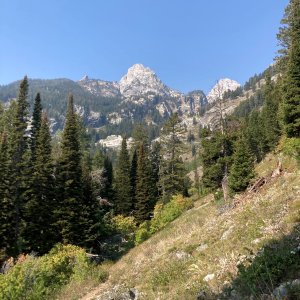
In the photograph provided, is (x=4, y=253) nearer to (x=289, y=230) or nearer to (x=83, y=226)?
(x=83, y=226)

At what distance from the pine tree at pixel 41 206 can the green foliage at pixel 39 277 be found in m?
15.5

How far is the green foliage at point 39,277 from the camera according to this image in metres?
15.5

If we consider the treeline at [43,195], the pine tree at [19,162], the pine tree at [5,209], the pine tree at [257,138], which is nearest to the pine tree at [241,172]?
the treeline at [43,195]

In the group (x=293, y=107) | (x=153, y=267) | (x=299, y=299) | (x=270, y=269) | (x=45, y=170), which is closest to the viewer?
(x=299, y=299)

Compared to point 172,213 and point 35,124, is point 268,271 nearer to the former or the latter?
point 172,213

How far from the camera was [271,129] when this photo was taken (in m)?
66.7

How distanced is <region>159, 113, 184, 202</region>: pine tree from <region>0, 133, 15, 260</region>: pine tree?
24.3 meters

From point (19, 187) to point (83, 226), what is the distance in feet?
28.7

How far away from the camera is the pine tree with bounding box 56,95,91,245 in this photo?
38.2 meters

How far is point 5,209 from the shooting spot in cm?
3878

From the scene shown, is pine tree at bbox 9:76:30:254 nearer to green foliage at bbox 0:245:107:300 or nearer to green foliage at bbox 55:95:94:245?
green foliage at bbox 55:95:94:245

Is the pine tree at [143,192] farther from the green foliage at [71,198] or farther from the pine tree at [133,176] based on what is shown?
the green foliage at [71,198]

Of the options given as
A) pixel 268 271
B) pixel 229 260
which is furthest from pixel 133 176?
pixel 268 271

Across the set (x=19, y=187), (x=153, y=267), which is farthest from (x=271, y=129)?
(x=153, y=267)
